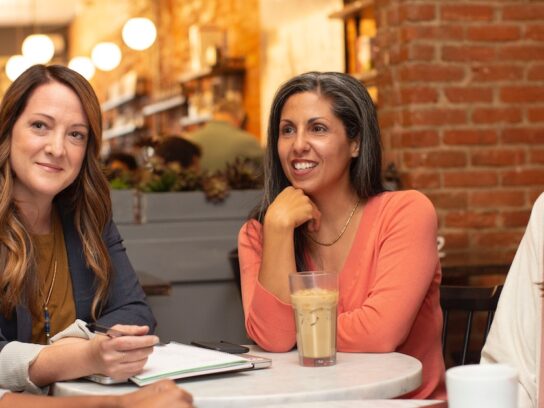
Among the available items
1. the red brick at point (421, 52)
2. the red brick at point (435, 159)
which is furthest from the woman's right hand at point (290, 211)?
the red brick at point (421, 52)

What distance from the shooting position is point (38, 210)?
2275 mm

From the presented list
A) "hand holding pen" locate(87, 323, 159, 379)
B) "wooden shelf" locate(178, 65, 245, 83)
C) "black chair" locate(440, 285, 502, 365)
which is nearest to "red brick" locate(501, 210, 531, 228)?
"black chair" locate(440, 285, 502, 365)

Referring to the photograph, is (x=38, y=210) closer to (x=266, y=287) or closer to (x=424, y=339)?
(x=266, y=287)

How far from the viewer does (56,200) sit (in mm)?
2383

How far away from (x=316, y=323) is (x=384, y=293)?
0.36 metres

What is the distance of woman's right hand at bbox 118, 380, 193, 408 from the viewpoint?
1370 millimetres

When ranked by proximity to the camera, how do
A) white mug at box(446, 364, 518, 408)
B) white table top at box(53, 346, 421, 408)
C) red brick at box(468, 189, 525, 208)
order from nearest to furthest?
white mug at box(446, 364, 518, 408) < white table top at box(53, 346, 421, 408) < red brick at box(468, 189, 525, 208)

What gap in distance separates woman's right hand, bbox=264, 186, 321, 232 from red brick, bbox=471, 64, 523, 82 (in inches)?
80.7

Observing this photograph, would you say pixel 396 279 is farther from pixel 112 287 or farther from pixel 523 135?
pixel 523 135

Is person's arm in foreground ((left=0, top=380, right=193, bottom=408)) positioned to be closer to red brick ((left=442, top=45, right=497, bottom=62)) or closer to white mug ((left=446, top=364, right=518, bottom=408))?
white mug ((left=446, top=364, right=518, bottom=408))

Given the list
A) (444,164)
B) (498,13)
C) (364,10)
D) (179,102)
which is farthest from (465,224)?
(179,102)

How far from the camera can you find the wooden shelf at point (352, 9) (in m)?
5.02

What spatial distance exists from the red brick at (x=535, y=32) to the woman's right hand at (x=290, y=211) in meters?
2.28

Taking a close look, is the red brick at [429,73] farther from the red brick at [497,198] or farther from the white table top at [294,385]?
the white table top at [294,385]
